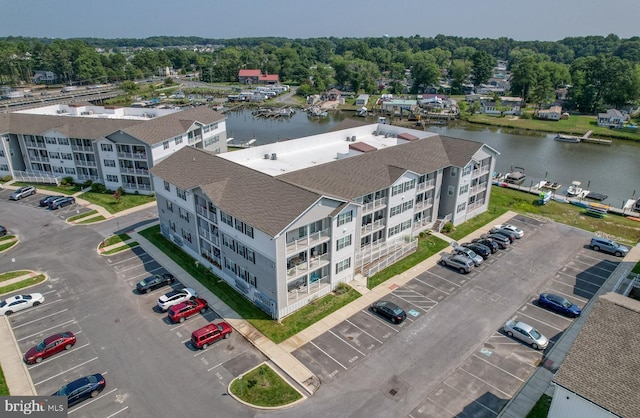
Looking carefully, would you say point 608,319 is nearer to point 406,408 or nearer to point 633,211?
point 406,408

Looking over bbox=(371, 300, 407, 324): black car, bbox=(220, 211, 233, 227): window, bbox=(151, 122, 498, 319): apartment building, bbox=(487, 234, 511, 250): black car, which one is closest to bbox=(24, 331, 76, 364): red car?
bbox=(151, 122, 498, 319): apartment building

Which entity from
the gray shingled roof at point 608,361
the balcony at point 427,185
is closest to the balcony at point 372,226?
the balcony at point 427,185

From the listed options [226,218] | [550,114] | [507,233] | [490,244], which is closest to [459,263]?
[490,244]

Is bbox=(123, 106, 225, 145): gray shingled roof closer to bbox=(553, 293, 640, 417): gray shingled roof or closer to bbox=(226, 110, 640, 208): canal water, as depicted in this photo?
bbox=(226, 110, 640, 208): canal water

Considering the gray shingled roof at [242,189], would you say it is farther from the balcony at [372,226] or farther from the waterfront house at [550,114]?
the waterfront house at [550,114]

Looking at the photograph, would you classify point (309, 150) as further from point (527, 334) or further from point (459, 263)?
point (527, 334)
